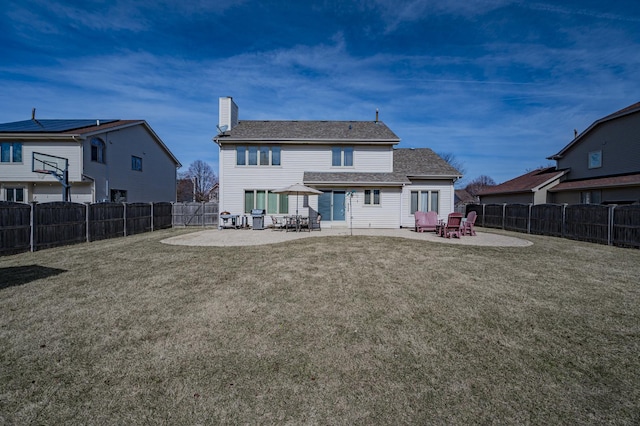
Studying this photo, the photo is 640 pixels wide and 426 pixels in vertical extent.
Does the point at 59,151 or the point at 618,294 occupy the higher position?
the point at 59,151

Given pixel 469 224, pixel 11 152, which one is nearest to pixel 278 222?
pixel 469 224

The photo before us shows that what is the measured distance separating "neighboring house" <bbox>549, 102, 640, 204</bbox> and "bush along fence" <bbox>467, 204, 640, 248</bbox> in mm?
5401

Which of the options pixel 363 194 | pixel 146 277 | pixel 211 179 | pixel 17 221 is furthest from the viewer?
pixel 211 179

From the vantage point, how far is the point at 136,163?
948 inches

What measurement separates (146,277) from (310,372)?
5.16 meters

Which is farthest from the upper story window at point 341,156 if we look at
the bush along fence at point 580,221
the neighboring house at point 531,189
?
the neighboring house at point 531,189

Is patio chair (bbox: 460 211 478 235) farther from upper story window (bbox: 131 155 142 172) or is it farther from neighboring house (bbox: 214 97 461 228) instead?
upper story window (bbox: 131 155 142 172)

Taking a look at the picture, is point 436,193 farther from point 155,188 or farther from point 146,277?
point 155,188

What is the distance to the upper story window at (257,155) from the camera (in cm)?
1797

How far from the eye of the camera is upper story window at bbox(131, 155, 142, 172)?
925 inches

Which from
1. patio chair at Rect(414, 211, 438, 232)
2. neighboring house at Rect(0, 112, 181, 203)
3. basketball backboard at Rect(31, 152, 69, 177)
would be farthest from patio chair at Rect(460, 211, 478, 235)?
basketball backboard at Rect(31, 152, 69, 177)

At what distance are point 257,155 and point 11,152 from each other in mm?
16420

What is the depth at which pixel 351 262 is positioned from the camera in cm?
797

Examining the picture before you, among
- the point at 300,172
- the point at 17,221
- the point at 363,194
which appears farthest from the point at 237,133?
the point at 17,221
